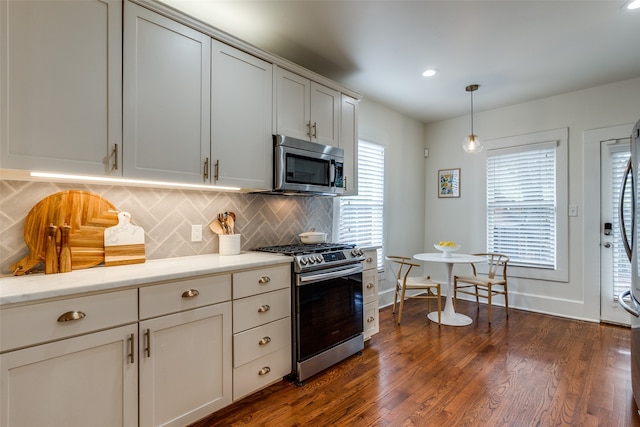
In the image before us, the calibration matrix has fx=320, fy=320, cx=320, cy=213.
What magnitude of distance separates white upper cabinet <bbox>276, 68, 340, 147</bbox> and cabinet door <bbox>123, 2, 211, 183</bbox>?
24.6 inches

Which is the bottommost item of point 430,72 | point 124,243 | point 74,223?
point 124,243

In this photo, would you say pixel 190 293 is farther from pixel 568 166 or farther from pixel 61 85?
pixel 568 166

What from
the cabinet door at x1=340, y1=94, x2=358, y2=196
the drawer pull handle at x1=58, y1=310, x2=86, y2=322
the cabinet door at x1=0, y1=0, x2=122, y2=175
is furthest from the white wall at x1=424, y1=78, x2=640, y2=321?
the drawer pull handle at x1=58, y1=310, x2=86, y2=322

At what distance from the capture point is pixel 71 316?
1.37 m

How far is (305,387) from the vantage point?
7.36 feet

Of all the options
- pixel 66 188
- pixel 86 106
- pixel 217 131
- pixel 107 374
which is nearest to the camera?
pixel 107 374

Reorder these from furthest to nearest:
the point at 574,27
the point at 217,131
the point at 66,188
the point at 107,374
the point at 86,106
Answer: the point at 574,27
the point at 217,131
the point at 66,188
the point at 86,106
the point at 107,374

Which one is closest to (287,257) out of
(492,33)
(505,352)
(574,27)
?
(505,352)

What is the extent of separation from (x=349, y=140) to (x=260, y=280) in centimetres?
173

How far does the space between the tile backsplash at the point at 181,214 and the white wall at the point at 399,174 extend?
3.93ft

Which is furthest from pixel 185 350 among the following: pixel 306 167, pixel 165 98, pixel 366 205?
pixel 366 205

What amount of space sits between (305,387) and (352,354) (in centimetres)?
61

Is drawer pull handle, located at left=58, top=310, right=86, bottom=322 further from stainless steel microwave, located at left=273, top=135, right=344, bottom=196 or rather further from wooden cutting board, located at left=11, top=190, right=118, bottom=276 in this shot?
stainless steel microwave, located at left=273, top=135, right=344, bottom=196

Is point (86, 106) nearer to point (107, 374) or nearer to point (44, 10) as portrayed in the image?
point (44, 10)
